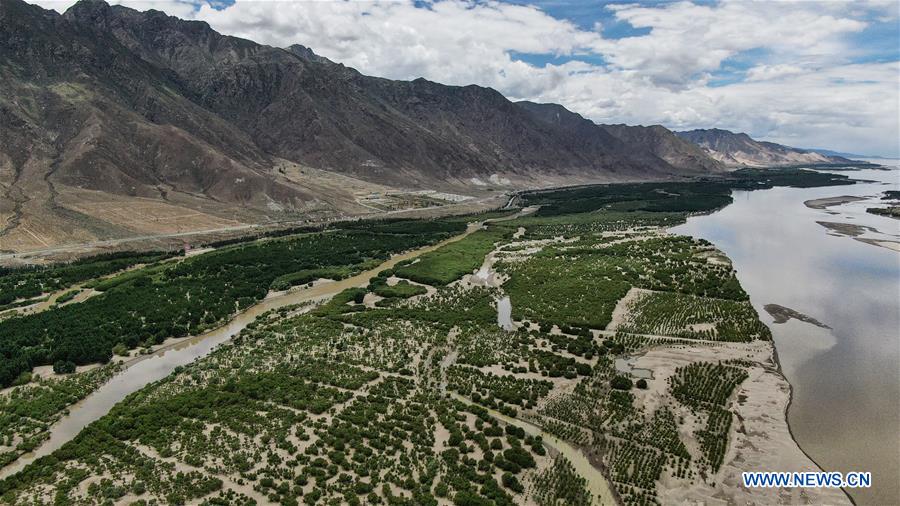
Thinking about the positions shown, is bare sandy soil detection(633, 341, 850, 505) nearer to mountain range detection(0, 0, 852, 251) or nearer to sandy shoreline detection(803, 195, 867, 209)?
mountain range detection(0, 0, 852, 251)

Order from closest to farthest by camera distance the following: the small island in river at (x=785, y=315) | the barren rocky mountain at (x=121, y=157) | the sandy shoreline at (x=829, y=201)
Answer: the small island in river at (x=785, y=315), the barren rocky mountain at (x=121, y=157), the sandy shoreline at (x=829, y=201)

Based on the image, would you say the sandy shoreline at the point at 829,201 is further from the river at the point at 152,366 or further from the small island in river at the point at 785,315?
the river at the point at 152,366

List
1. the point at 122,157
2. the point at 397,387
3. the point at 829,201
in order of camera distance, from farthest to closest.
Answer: the point at 829,201 < the point at 122,157 < the point at 397,387

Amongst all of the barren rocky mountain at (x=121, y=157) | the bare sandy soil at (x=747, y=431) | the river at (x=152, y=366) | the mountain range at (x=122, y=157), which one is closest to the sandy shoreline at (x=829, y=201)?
the mountain range at (x=122, y=157)

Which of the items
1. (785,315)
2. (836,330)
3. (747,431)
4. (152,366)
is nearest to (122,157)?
(152,366)

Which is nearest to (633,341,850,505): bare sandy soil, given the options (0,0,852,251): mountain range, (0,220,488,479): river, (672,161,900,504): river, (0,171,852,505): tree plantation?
(0,171,852,505): tree plantation

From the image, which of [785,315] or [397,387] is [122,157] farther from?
[785,315]

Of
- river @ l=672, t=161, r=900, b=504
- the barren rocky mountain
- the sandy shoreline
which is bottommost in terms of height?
river @ l=672, t=161, r=900, b=504

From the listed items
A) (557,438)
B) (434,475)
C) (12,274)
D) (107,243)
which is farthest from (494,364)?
(107,243)

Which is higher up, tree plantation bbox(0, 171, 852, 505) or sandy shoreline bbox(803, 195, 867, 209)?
sandy shoreline bbox(803, 195, 867, 209)
